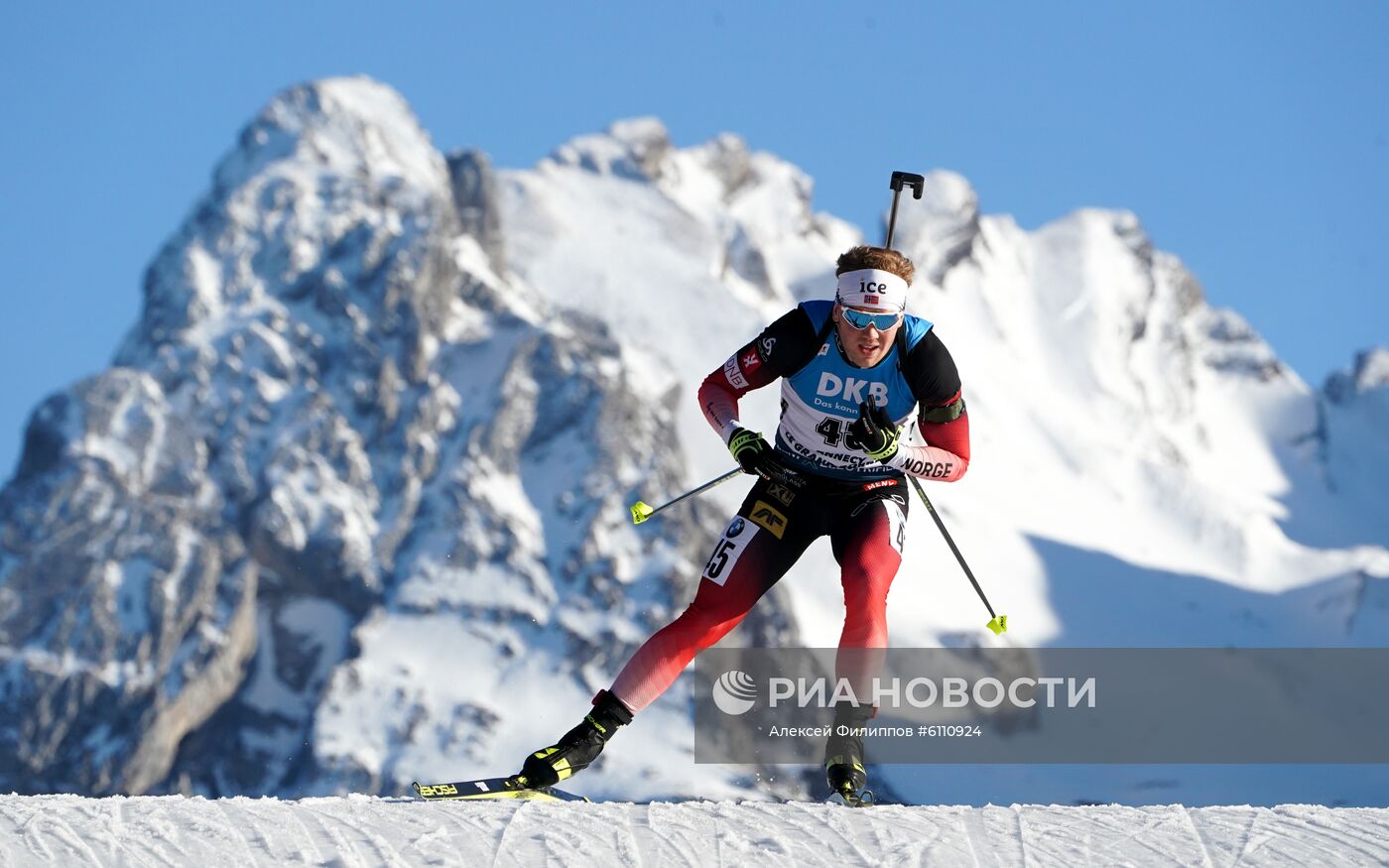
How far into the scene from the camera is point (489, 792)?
927 centimetres

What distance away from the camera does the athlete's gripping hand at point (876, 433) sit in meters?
9.56

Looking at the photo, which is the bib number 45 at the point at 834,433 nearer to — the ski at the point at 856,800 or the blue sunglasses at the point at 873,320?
the blue sunglasses at the point at 873,320

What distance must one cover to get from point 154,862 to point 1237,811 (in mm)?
5703

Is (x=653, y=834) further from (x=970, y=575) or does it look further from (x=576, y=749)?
(x=970, y=575)

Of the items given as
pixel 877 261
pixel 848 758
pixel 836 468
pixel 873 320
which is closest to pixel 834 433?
pixel 836 468

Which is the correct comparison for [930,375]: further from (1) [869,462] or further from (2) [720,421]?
(2) [720,421]

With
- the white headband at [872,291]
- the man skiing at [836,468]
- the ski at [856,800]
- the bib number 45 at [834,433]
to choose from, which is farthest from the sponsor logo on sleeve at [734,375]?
the ski at [856,800]

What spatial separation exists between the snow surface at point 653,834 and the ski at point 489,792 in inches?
16.2

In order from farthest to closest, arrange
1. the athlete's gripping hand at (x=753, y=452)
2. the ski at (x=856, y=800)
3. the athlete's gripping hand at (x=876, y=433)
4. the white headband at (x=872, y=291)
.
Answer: the athlete's gripping hand at (x=753, y=452), the white headband at (x=872, y=291), the athlete's gripping hand at (x=876, y=433), the ski at (x=856, y=800)

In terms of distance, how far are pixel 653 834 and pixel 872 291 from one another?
3.43 m

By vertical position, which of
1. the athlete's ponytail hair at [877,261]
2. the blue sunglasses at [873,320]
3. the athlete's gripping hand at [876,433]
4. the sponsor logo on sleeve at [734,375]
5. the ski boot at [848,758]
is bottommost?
the ski boot at [848,758]

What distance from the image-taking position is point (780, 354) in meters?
9.91

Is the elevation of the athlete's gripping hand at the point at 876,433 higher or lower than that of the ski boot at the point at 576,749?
higher

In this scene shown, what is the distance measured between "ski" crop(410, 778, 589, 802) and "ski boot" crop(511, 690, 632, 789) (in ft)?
0.13
